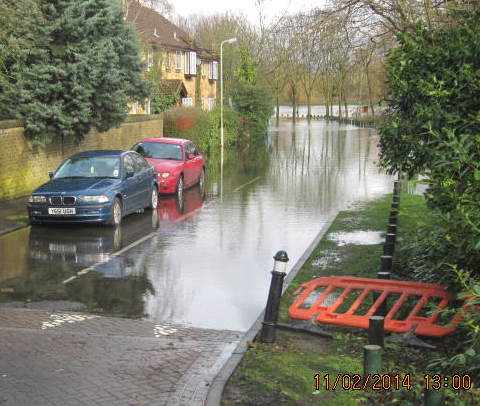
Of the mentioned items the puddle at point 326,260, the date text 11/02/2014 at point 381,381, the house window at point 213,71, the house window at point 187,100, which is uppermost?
the house window at point 213,71

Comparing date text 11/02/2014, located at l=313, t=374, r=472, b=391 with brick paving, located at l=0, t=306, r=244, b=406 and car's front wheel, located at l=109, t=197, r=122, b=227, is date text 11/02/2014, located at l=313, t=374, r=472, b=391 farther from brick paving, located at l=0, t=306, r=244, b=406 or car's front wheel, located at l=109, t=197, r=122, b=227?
car's front wheel, located at l=109, t=197, r=122, b=227

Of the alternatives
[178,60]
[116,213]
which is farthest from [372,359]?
[178,60]

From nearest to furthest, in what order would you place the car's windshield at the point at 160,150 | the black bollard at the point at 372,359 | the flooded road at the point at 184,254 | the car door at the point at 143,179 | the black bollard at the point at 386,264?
the black bollard at the point at 372,359 → the black bollard at the point at 386,264 → the flooded road at the point at 184,254 → the car door at the point at 143,179 → the car's windshield at the point at 160,150

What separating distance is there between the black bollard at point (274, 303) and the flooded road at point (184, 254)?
3.09 feet

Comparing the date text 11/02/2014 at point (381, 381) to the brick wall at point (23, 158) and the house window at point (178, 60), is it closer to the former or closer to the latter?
the brick wall at point (23, 158)

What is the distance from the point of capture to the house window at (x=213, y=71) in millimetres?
64125

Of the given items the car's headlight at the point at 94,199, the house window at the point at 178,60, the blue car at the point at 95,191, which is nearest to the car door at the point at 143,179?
the blue car at the point at 95,191

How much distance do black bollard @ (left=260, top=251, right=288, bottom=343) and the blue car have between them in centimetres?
782

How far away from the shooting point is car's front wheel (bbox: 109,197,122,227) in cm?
1491

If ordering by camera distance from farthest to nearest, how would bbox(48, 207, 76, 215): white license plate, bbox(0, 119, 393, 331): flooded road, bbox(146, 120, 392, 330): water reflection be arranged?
1. bbox(48, 207, 76, 215): white license plate
2. bbox(0, 119, 393, 331): flooded road
3. bbox(146, 120, 392, 330): water reflection

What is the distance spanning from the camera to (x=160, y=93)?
4306cm

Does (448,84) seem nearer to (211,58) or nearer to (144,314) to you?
(144,314)

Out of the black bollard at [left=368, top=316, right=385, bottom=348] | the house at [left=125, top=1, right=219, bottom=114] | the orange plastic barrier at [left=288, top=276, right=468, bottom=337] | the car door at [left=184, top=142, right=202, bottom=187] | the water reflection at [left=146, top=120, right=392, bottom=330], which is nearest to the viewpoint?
the black bollard at [left=368, top=316, right=385, bottom=348]

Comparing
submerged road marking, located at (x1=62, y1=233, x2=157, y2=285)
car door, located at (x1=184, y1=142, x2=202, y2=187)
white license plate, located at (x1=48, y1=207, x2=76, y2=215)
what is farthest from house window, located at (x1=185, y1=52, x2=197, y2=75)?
submerged road marking, located at (x1=62, y1=233, x2=157, y2=285)
